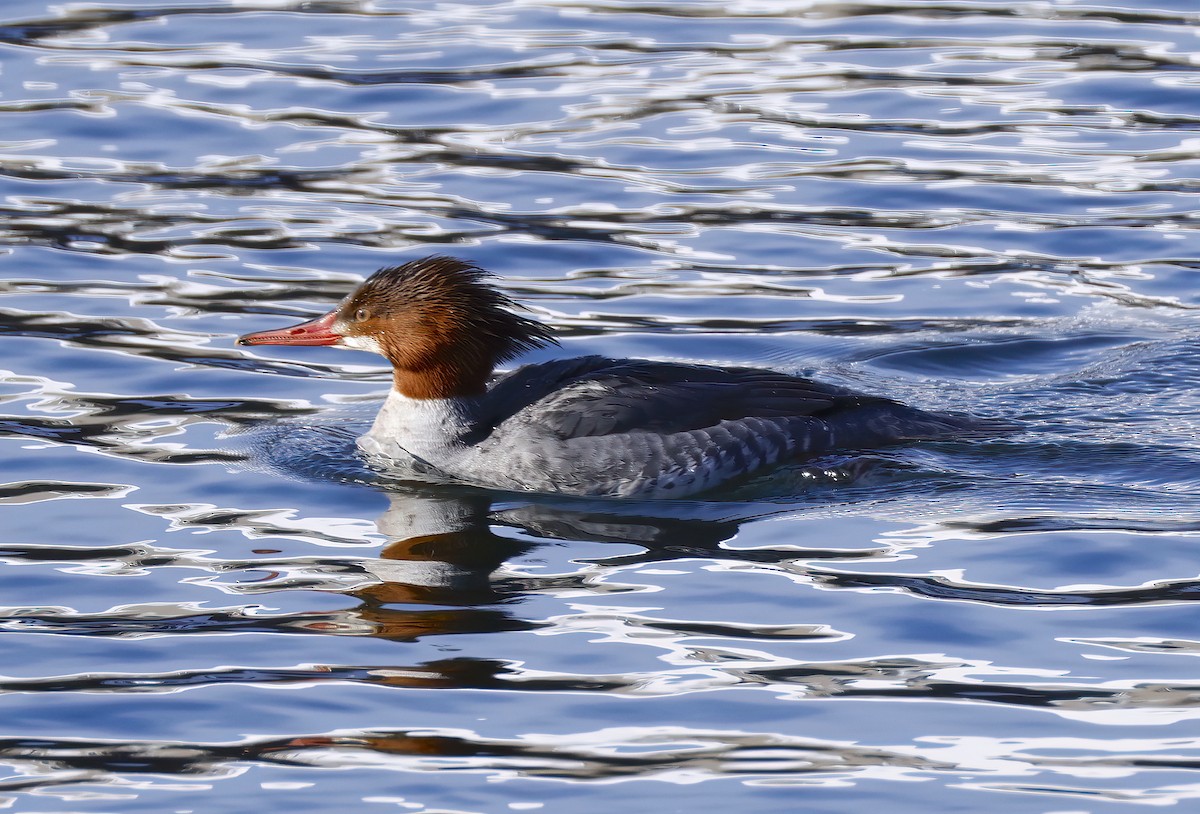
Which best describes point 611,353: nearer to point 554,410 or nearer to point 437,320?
point 437,320

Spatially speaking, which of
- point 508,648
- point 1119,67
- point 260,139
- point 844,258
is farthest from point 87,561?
point 1119,67

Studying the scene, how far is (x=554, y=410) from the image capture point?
30.5 feet

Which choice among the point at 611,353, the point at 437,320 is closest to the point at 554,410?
the point at 437,320

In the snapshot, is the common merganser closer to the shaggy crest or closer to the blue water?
the shaggy crest

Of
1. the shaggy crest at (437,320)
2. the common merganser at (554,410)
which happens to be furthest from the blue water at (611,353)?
the shaggy crest at (437,320)

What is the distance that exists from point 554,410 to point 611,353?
6.98 ft

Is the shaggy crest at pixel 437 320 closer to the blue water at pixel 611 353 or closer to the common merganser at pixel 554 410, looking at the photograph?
the common merganser at pixel 554 410

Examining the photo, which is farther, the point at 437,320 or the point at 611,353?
the point at 611,353

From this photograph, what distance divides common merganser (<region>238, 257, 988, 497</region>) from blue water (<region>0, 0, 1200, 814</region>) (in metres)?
0.18

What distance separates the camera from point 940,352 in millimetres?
11156

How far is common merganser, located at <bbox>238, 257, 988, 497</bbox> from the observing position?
9.21 meters

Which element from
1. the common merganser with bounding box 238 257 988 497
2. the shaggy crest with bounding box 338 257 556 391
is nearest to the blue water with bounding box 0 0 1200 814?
the common merganser with bounding box 238 257 988 497

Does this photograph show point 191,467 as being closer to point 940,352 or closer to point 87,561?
point 87,561

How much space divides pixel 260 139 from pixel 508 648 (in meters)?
9.05
